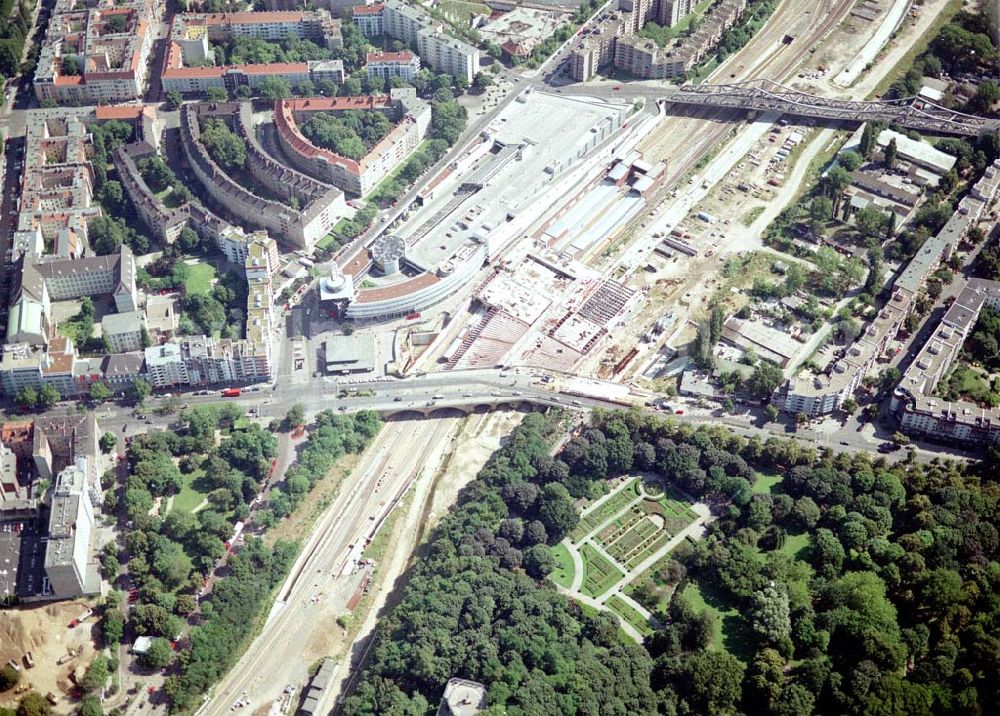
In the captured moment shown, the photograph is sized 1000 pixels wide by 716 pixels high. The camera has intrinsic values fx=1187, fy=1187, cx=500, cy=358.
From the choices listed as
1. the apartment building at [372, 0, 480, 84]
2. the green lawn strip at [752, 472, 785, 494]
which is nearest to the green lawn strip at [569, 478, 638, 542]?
the green lawn strip at [752, 472, 785, 494]

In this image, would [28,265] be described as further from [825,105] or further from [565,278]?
[825,105]

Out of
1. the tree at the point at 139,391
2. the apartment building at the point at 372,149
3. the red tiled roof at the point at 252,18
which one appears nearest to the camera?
the tree at the point at 139,391

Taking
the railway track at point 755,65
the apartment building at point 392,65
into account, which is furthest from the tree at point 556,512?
the apartment building at point 392,65

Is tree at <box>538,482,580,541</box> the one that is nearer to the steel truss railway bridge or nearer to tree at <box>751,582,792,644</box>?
tree at <box>751,582,792,644</box>

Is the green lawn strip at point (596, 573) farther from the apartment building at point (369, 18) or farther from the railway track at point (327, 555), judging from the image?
the apartment building at point (369, 18)

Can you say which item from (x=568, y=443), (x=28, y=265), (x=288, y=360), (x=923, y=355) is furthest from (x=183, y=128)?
(x=923, y=355)

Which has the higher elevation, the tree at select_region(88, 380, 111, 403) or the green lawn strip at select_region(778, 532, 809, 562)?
the tree at select_region(88, 380, 111, 403)
